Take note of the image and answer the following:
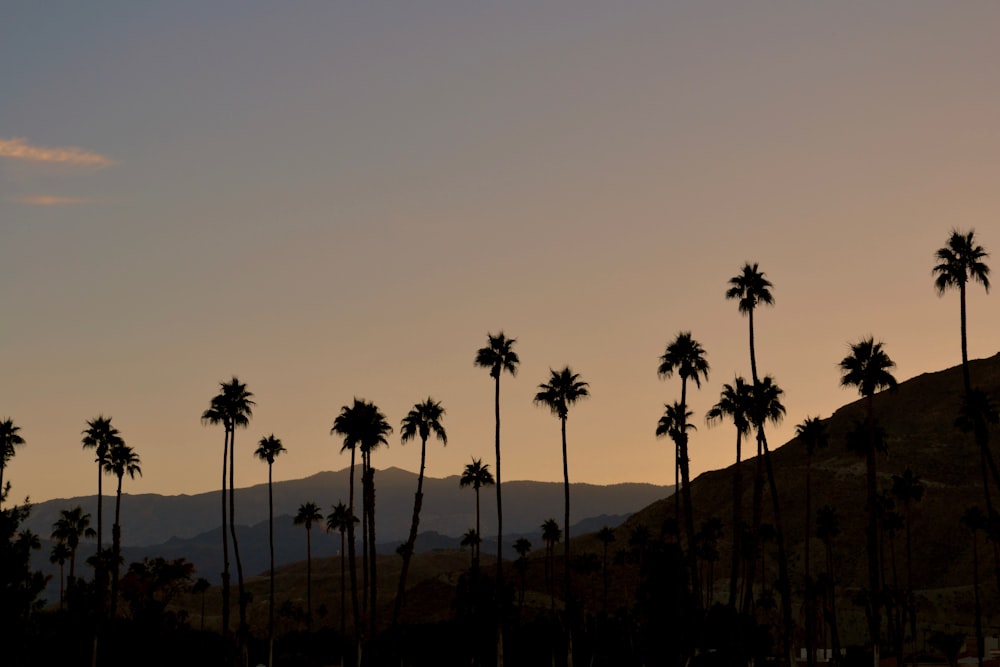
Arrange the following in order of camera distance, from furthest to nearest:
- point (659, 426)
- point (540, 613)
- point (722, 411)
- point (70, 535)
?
point (540, 613), point (70, 535), point (659, 426), point (722, 411)

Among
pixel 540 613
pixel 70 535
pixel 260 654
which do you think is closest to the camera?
pixel 260 654

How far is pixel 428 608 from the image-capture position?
19838cm

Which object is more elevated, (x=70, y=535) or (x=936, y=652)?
(x=70, y=535)

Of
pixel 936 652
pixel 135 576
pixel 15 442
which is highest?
pixel 15 442

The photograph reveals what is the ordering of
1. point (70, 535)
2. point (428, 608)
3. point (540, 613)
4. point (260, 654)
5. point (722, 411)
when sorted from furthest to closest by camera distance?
point (428, 608), point (540, 613), point (70, 535), point (260, 654), point (722, 411)

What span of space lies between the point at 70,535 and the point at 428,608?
7382 centimetres

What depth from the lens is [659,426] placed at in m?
102

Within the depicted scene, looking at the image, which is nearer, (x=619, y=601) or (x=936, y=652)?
(x=936, y=652)

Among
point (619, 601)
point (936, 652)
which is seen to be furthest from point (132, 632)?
point (619, 601)

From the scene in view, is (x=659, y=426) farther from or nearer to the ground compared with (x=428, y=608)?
farther from the ground

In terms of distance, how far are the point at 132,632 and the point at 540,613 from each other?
78521mm

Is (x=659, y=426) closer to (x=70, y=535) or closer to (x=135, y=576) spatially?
(x=135, y=576)

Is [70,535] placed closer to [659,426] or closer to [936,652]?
[659,426]

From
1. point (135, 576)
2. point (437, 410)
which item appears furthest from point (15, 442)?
point (437, 410)
